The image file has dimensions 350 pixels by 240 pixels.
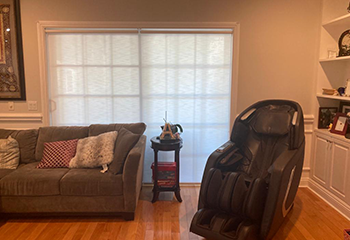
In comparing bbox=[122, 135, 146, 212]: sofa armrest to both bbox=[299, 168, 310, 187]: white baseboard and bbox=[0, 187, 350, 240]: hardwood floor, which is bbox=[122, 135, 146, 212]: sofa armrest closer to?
bbox=[0, 187, 350, 240]: hardwood floor

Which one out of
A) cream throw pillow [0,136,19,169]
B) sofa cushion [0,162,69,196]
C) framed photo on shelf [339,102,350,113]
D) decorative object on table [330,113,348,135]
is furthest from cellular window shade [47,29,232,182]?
framed photo on shelf [339,102,350,113]

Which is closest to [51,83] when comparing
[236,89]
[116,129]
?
[116,129]

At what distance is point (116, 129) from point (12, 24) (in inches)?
72.7

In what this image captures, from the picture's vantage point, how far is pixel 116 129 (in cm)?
357

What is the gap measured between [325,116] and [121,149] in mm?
2581

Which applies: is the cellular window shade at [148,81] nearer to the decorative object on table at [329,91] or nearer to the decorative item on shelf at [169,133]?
the decorative item on shelf at [169,133]

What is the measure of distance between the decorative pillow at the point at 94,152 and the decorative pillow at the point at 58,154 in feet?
0.27

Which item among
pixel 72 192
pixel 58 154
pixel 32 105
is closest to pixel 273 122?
pixel 72 192

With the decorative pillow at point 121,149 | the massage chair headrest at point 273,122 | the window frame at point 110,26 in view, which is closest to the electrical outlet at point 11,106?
the window frame at point 110,26

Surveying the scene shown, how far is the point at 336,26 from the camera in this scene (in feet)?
11.9

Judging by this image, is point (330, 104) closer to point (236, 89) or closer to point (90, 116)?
point (236, 89)

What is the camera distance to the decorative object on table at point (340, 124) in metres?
3.34

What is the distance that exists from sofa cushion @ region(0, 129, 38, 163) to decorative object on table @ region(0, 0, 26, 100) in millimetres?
489

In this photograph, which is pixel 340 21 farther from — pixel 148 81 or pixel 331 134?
pixel 148 81
